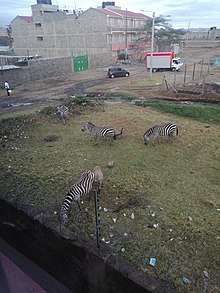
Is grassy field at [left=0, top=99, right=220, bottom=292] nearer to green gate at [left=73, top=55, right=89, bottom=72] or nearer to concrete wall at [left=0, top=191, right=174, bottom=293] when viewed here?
concrete wall at [left=0, top=191, right=174, bottom=293]

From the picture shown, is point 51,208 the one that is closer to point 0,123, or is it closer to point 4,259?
point 4,259

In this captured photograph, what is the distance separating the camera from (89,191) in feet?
22.1

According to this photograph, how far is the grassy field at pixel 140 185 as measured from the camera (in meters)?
5.00

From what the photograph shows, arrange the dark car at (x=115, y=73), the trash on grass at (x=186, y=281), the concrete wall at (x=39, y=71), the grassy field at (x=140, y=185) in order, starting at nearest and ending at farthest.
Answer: the trash on grass at (x=186, y=281) < the grassy field at (x=140, y=185) < the concrete wall at (x=39, y=71) < the dark car at (x=115, y=73)

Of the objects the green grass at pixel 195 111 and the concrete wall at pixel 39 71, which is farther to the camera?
the concrete wall at pixel 39 71

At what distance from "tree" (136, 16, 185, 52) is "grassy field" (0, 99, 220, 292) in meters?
41.4

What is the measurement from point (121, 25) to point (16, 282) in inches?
1884

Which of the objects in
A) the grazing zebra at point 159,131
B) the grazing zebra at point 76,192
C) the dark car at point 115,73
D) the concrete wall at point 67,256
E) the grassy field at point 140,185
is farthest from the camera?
the dark car at point 115,73

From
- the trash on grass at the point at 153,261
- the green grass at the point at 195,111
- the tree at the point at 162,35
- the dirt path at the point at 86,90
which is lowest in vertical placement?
the dirt path at the point at 86,90

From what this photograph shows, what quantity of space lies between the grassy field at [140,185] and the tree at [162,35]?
41.4 m

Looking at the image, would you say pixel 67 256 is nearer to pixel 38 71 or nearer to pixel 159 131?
pixel 159 131

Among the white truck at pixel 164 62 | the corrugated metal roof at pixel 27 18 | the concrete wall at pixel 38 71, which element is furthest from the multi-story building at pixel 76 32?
the concrete wall at pixel 38 71

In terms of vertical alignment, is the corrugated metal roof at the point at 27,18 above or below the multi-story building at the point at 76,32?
above

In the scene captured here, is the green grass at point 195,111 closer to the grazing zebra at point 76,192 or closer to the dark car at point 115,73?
the grazing zebra at point 76,192
